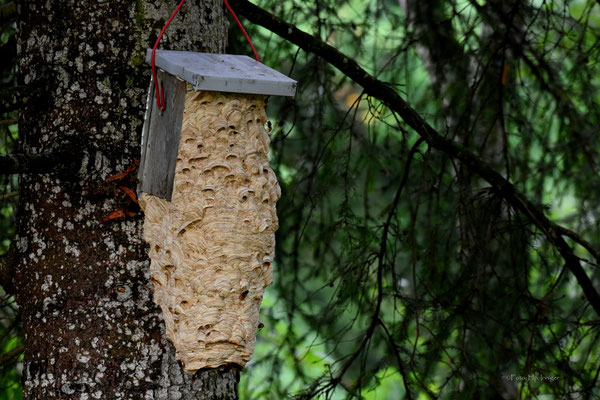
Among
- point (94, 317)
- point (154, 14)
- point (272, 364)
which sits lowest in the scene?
point (272, 364)

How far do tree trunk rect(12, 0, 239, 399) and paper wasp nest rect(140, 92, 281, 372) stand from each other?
14 centimetres

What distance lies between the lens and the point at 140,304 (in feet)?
6.20

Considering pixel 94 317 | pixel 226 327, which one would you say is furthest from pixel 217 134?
pixel 94 317

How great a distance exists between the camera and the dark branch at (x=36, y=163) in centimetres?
167

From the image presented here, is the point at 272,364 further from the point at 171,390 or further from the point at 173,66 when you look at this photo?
the point at 173,66

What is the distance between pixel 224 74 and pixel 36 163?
1.76ft

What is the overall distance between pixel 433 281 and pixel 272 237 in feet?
5.83

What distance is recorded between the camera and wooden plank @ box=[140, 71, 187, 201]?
1793 mm

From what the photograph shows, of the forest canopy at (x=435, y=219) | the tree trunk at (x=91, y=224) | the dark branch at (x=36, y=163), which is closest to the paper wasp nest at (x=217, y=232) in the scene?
the tree trunk at (x=91, y=224)

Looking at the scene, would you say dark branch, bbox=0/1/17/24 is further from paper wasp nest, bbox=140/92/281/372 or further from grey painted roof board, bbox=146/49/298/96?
paper wasp nest, bbox=140/92/281/372

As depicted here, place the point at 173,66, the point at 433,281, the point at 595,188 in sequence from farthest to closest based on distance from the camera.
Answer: the point at 595,188, the point at 433,281, the point at 173,66

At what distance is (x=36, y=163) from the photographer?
1.77 m

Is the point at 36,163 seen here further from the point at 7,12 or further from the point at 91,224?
the point at 7,12

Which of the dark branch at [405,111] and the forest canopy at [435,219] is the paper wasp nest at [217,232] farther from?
the dark branch at [405,111]
